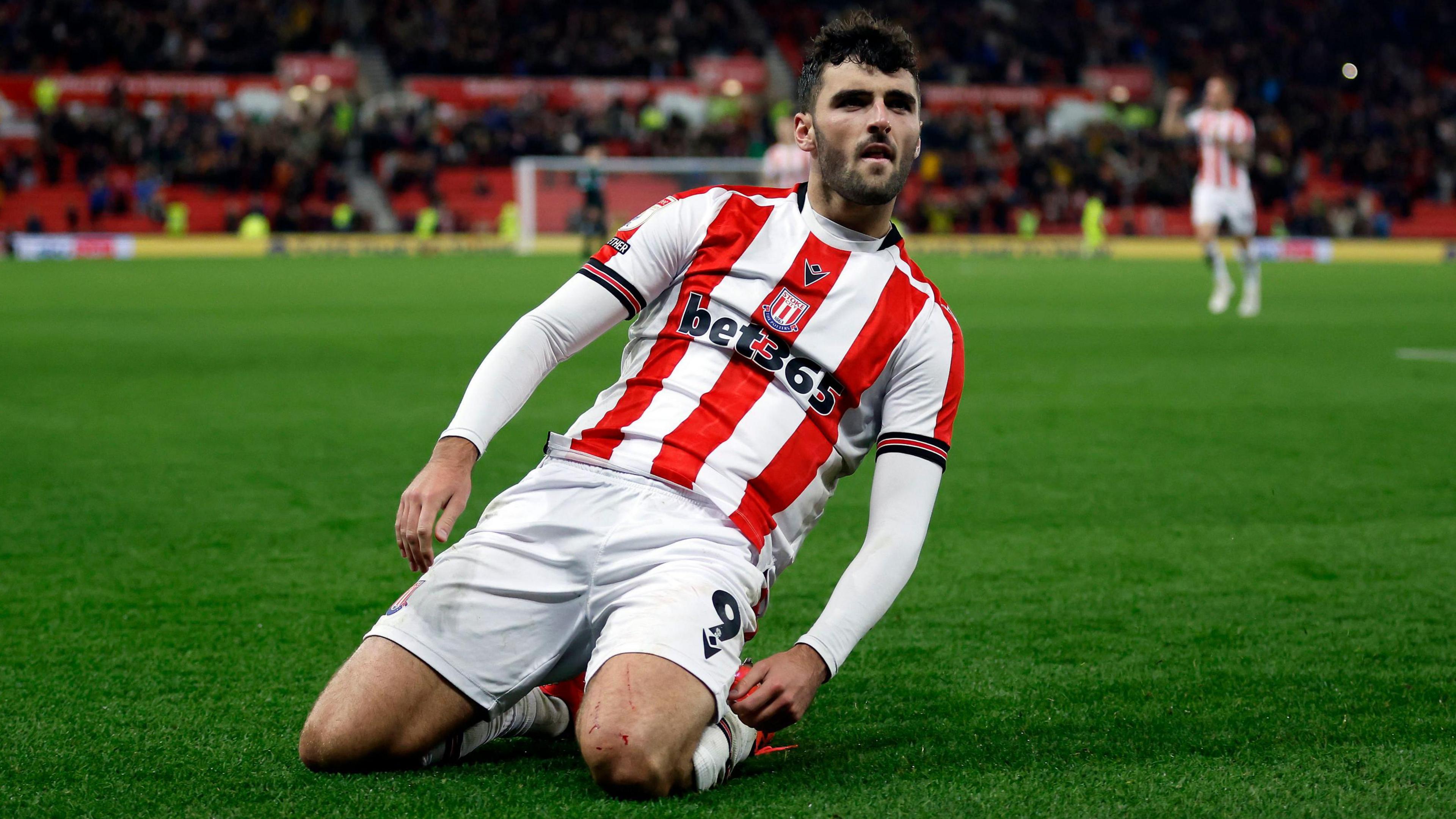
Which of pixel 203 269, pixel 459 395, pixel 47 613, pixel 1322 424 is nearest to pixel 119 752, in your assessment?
pixel 47 613

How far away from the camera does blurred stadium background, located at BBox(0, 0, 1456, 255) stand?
1136 inches

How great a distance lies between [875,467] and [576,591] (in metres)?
0.64

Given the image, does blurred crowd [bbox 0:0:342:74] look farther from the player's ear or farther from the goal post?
the player's ear

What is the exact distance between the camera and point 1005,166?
3416 centimetres

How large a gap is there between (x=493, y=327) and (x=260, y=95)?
69.0 feet

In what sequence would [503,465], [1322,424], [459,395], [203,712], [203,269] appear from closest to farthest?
[203,712] → [503,465] → [1322,424] → [459,395] → [203,269]

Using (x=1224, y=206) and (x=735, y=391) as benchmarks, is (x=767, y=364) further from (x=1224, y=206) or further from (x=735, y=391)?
(x=1224, y=206)

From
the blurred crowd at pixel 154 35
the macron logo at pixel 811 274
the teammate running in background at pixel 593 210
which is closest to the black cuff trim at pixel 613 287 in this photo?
the macron logo at pixel 811 274

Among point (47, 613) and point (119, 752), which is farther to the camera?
point (47, 613)

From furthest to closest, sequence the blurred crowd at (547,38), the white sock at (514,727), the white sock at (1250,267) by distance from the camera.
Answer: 1. the blurred crowd at (547,38)
2. the white sock at (1250,267)
3. the white sock at (514,727)

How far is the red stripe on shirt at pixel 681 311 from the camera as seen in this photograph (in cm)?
310

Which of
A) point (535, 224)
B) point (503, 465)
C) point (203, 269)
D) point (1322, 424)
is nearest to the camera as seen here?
point (503, 465)

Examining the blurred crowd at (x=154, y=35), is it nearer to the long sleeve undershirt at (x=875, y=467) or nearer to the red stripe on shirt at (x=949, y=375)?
the long sleeve undershirt at (x=875, y=467)

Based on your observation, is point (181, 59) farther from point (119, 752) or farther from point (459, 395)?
point (119, 752)
